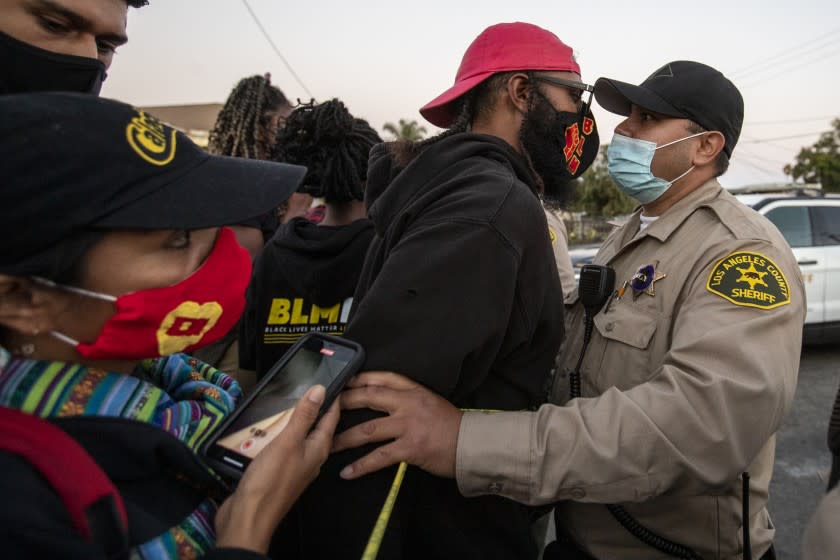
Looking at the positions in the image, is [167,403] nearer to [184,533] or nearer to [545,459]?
[184,533]

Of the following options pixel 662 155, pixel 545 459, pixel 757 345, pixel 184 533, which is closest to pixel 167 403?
pixel 184 533

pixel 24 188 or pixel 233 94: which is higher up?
pixel 233 94

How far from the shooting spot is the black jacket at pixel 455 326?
4.16 ft

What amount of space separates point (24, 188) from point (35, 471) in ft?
1.46

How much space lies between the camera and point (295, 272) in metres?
2.36

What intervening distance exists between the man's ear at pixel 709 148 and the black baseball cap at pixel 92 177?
5.59ft

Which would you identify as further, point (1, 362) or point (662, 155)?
point (662, 155)

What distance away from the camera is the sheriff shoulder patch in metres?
1.48

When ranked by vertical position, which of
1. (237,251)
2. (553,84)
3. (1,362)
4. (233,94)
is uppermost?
(233,94)

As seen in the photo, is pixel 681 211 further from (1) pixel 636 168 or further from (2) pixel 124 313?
(2) pixel 124 313

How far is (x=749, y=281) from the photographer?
59.7 inches

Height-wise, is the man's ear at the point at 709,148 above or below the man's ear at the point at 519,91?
below

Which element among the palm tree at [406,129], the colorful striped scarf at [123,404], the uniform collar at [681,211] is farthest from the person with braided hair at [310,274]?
the palm tree at [406,129]

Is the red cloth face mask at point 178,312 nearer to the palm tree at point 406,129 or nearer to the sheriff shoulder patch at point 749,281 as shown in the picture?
the sheriff shoulder patch at point 749,281
